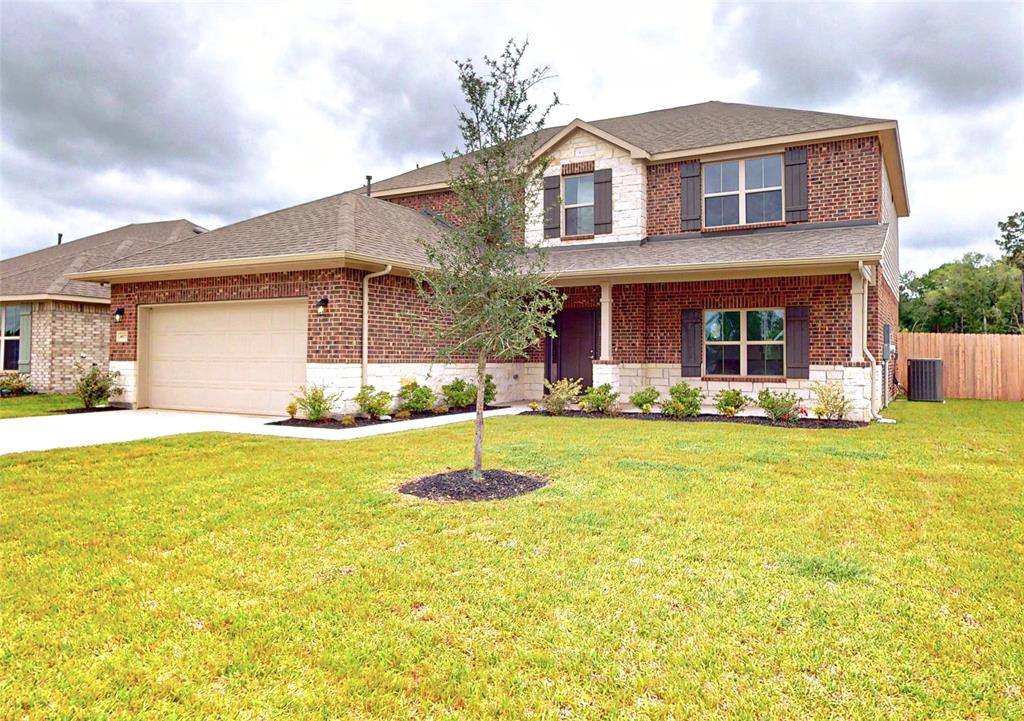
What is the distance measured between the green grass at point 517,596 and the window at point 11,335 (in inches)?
546

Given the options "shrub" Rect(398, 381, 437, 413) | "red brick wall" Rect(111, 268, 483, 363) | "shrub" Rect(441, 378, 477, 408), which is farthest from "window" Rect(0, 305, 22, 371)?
"shrub" Rect(441, 378, 477, 408)

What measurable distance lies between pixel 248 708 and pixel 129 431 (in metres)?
8.78

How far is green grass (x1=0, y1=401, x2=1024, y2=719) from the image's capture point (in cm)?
228

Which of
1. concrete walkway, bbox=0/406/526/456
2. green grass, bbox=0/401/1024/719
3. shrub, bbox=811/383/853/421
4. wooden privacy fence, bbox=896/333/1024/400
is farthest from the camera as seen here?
wooden privacy fence, bbox=896/333/1024/400

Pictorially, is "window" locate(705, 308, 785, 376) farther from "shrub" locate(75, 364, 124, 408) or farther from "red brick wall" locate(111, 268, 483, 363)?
"shrub" locate(75, 364, 124, 408)

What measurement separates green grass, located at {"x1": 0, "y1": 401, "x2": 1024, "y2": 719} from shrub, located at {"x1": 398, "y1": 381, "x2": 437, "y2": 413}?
5819mm

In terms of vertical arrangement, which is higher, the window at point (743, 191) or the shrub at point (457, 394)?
the window at point (743, 191)

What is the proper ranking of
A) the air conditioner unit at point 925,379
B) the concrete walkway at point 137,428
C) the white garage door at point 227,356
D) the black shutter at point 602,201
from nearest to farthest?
the concrete walkway at point 137,428, the white garage door at point 227,356, the black shutter at point 602,201, the air conditioner unit at point 925,379

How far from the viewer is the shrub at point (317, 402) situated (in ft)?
34.4

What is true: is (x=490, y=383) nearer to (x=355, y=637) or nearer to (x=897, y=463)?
(x=897, y=463)

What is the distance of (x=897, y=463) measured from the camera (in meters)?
6.79

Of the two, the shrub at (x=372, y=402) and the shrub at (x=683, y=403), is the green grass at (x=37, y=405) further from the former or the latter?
the shrub at (x=683, y=403)

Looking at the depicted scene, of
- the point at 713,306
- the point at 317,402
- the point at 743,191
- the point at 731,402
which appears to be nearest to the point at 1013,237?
the point at 743,191

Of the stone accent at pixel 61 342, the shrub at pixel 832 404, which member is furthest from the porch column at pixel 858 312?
the stone accent at pixel 61 342
